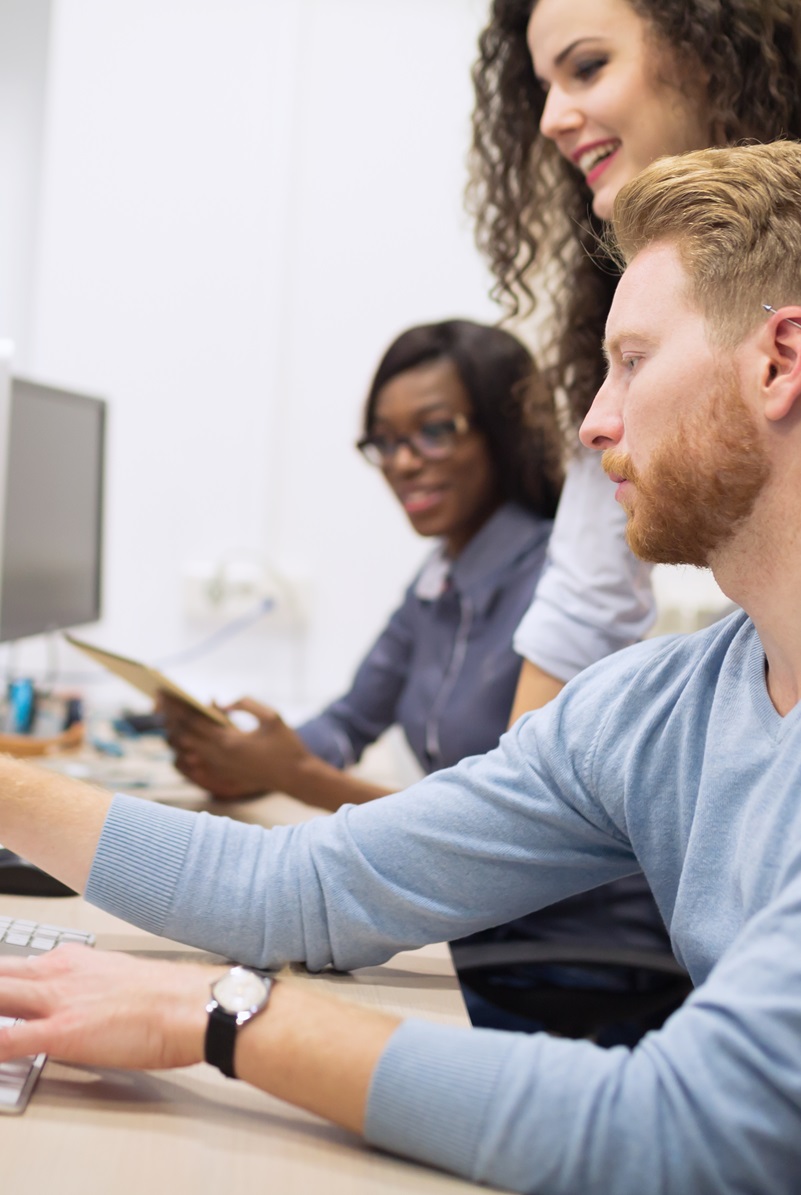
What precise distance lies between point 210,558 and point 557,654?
160cm

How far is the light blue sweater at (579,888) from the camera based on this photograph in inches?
24.9

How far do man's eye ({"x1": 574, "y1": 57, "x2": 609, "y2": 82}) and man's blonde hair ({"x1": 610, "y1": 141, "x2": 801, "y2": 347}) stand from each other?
1.60ft

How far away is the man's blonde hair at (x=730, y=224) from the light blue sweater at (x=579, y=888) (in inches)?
10.0

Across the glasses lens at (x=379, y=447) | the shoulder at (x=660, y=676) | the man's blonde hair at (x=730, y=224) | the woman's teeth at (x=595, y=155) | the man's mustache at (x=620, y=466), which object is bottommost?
the shoulder at (x=660, y=676)

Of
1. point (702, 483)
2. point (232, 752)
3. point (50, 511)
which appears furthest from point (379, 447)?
point (702, 483)

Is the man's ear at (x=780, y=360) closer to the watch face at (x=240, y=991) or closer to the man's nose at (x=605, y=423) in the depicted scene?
the man's nose at (x=605, y=423)

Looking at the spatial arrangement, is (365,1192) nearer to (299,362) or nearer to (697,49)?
(697,49)

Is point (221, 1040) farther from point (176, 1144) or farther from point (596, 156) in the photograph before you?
point (596, 156)

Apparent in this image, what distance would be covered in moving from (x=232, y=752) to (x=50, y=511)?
0.65 m

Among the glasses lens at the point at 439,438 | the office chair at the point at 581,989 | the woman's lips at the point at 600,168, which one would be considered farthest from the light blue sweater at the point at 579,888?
the glasses lens at the point at 439,438

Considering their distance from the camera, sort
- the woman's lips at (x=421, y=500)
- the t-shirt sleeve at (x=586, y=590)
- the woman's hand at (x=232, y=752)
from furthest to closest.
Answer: the woman's lips at (x=421, y=500), the woman's hand at (x=232, y=752), the t-shirt sleeve at (x=586, y=590)

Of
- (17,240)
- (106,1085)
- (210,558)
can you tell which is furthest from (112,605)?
(106,1085)

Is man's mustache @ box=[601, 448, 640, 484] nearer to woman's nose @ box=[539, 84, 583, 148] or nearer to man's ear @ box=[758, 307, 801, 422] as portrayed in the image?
man's ear @ box=[758, 307, 801, 422]

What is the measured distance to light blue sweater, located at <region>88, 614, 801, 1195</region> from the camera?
2.08ft
